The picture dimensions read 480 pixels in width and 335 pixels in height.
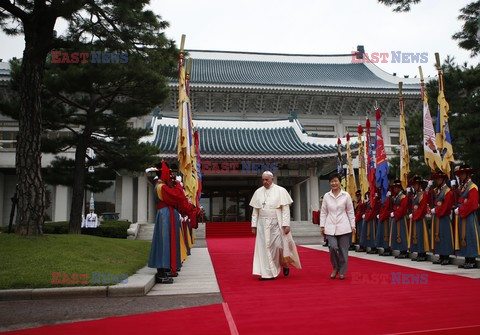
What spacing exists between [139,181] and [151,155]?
6327mm

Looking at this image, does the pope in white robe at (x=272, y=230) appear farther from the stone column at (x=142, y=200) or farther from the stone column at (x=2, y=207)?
the stone column at (x=2, y=207)

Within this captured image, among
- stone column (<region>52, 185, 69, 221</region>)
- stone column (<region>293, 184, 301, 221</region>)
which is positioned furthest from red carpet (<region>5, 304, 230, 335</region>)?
stone column (<region>293, 184, 301, 221</region>)

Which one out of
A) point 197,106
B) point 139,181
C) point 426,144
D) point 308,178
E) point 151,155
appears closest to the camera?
point 426,144

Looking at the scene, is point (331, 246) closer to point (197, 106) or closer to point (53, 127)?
point (53, 127)

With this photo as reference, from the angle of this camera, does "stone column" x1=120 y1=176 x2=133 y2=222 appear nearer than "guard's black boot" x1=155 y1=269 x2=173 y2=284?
No

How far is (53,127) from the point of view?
466 inches

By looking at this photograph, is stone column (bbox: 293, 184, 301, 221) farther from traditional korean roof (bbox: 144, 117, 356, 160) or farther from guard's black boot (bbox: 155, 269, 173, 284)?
guard's black boot (bbox: 155, 269, 173, 284)

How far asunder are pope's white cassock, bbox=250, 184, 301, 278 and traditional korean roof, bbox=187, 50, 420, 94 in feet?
63.4

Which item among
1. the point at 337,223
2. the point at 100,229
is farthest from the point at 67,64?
the point at 337,223

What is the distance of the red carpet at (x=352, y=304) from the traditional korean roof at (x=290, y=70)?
20556mm

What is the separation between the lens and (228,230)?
19125mm

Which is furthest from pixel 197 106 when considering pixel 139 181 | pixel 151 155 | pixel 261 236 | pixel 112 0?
pixel 261 236

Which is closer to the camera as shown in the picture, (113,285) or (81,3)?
(113,285)

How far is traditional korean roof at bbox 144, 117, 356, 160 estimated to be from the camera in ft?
60.7
